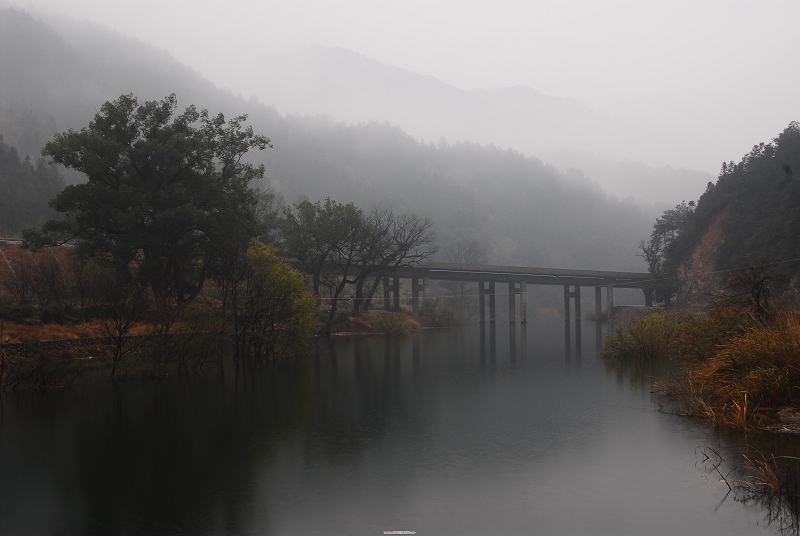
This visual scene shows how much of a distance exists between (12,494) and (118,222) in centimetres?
3673

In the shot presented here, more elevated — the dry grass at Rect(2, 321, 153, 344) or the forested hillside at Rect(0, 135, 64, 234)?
the forested hillside at Rect(0, 135, 64, 234)

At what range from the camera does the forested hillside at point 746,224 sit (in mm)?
66938

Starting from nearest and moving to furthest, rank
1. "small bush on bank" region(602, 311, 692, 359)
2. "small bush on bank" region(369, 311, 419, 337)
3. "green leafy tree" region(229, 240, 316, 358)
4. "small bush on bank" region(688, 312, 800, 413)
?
"small bush on bank" region(688, 312, 800, 413)
"small bush on bank" region(602, 311, 692, 359)
"green leafy tree" region(229, 240, 316, 358)
"small bush on bank" region(369, 311, 419, 337)

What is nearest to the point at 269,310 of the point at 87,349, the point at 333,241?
the point at 87,349

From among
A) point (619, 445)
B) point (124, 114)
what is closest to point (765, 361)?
point (619, 445)

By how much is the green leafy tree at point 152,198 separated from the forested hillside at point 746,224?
1957 inches

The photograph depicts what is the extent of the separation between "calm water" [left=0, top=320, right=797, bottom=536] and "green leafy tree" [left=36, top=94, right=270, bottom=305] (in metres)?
20.8

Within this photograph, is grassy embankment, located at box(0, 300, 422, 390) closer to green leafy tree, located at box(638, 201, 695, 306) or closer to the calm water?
the calm water

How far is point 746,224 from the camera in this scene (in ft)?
257

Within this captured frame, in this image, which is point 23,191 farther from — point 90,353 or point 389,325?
point 90,353

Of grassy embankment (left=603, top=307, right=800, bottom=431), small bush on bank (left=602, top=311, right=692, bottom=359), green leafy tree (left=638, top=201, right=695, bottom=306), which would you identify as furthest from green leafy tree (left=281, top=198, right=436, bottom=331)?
grassy embankment (left=603, top=307, right=800, bottom=431)

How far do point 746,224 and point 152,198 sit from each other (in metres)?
64.6

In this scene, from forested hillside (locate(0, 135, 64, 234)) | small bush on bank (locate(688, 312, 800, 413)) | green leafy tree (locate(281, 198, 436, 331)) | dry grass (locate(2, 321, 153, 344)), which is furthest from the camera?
forested hillside (locate(0, 135, 64, 234))

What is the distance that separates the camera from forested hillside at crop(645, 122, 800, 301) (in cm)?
6694
